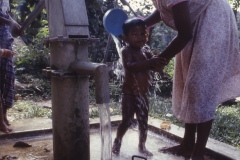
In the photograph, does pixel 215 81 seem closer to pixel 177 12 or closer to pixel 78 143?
pixel 177 12

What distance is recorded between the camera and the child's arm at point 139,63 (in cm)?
209

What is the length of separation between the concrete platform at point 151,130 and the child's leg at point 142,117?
24 cm

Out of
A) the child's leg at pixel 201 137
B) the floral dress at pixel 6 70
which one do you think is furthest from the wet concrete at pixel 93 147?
the floral dress at pixel 6 70

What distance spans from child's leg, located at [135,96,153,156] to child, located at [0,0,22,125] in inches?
55.6

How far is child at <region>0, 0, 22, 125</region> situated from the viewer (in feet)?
10.3

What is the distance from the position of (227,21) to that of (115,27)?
0.86 meters

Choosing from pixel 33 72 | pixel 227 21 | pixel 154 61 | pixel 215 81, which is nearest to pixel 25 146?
pixel 154 61

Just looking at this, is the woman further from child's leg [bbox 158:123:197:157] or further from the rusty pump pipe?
the rusty pump pipe

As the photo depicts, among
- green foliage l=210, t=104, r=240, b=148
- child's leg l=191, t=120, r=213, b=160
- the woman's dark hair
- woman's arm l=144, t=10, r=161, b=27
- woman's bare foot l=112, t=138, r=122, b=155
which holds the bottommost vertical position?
green foliage l=210, t=104, r=240, b=148

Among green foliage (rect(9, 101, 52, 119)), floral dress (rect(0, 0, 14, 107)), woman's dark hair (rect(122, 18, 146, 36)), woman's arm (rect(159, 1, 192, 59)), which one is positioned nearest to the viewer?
woman's arm (rect(159, 1, 192, 59))

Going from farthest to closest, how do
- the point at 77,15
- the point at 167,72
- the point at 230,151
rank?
the point at 167,72
the point at 230,151
the point at 77,15

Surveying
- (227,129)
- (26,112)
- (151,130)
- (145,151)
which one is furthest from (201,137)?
(26,112)

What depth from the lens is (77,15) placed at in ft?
5.70

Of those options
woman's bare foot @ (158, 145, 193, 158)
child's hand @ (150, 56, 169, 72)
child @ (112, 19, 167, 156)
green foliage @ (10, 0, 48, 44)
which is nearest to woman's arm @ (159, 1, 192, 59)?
child's hand @ (150, 56, 169, 72)
